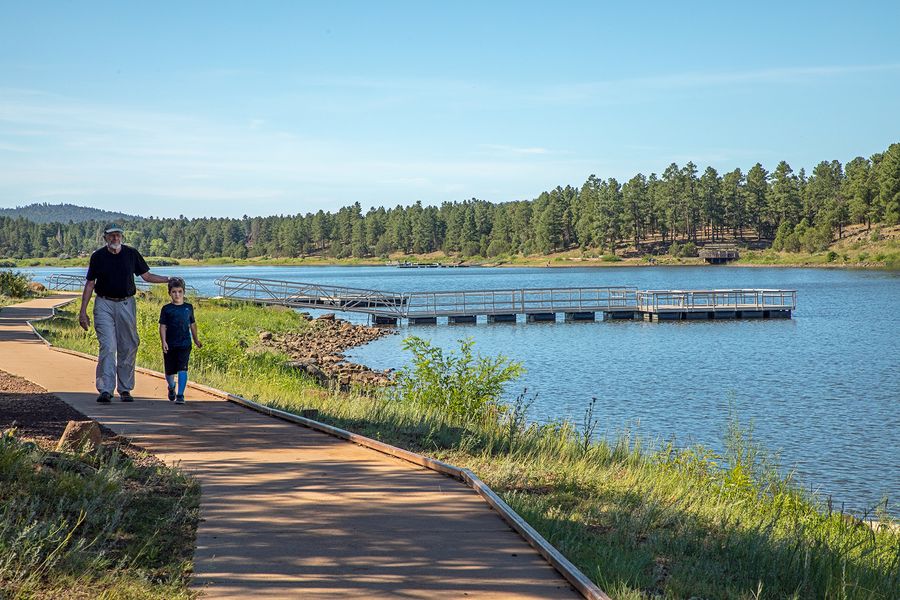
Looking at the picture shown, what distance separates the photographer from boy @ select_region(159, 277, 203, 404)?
12.4 m

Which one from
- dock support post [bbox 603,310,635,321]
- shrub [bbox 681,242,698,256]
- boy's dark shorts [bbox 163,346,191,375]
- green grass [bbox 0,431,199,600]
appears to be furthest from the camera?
shrub [bbox 681,242,698,256]

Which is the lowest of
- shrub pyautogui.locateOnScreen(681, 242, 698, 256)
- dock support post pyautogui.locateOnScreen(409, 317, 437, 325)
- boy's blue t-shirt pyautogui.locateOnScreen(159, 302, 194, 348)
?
dock support post pyautogui.locateOnScreen(409, 317, 437, 325)

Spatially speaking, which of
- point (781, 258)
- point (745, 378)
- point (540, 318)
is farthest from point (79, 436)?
point (781, 258)

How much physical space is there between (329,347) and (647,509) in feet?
109

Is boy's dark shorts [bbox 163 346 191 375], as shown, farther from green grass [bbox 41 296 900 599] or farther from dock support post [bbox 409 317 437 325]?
dock support post [bbox 409 317 437 325]

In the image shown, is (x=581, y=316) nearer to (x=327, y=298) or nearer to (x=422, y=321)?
(x=422, y=321)

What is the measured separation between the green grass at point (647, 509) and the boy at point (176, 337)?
141 cm

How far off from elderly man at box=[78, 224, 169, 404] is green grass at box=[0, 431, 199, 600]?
3.83m

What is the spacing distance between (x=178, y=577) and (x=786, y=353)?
34539 mm

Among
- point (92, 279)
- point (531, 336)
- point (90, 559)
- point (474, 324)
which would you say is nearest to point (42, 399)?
point (92, 279)

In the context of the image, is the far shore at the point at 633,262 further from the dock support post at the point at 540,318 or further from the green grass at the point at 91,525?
the green grass at the point at 91,525

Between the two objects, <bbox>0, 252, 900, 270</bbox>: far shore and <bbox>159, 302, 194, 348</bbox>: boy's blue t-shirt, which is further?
<bbox>0, 252, 900, 270</bbox>: far shore

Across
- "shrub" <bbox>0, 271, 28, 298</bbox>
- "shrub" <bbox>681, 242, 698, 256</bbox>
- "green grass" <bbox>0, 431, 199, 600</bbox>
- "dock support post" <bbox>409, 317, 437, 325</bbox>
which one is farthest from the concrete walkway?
"shrub" <bbox>681, 242, 698, 256</bbox>

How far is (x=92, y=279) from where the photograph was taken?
1175 centimetres
